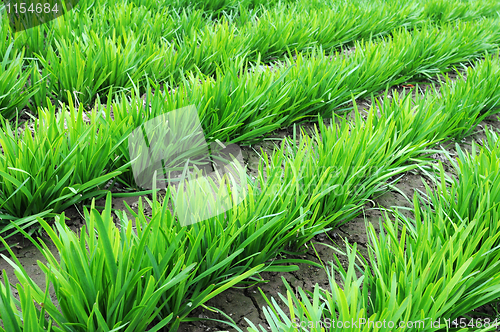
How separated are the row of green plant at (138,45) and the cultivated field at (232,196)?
0.05 feet

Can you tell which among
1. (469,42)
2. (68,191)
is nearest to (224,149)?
(68,191)

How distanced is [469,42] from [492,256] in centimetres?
245

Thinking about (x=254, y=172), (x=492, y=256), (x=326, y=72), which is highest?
(x=326, y=72)

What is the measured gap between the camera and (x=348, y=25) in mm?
2916

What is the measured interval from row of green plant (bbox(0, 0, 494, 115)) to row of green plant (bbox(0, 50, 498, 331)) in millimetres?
757

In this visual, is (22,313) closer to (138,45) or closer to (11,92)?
(11,92)

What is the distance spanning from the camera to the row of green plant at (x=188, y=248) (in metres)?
0.80

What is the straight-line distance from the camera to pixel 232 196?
1.11 meters

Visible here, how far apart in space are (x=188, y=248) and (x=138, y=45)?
4.70 feet

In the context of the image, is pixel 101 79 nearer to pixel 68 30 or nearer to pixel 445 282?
pixel 68 30

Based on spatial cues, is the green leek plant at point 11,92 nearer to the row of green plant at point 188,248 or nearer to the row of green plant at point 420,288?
the row of green plant at point 188,248

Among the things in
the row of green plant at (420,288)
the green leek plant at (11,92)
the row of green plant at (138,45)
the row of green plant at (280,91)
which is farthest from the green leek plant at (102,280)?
the green leek plant at (11,92)

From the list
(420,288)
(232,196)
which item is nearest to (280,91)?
(232,196)

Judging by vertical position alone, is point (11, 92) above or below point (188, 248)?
above
